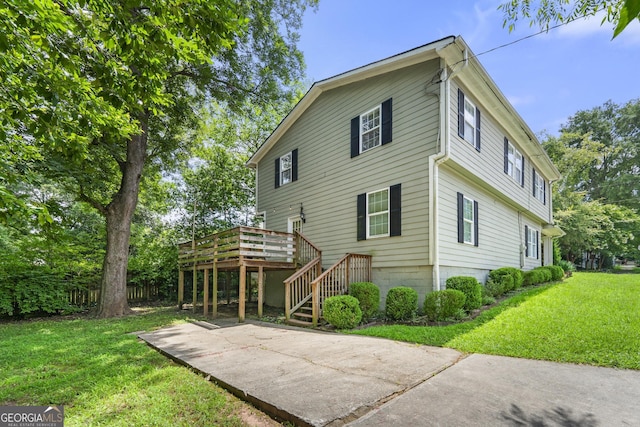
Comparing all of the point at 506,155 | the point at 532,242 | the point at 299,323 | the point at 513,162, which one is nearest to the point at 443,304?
the point at 299,323

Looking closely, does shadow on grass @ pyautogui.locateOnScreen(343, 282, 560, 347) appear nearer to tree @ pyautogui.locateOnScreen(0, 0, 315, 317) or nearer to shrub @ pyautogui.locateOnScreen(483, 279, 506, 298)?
shrub @ pyautogui.locateOnScreen(483, 279, 506, 298)

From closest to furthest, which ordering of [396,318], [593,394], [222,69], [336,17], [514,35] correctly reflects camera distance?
1. [593,394]
2. [514,35]
3. [396,318]
4. [336,17]
5. [222,69]

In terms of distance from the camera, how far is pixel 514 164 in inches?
490

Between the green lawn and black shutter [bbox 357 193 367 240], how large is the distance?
10.5ft

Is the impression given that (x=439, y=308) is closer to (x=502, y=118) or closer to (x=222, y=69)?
(x=502, y=118)

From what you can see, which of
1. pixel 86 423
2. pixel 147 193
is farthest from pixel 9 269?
pixel 86 423

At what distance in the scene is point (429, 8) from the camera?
803cm

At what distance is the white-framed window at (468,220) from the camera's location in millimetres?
9297

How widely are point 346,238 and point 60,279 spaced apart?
32.3 feet

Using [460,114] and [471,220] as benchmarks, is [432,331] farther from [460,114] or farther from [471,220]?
[460,114]

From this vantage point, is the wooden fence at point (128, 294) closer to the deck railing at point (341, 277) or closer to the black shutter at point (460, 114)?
the deck railing at point (341, 277)

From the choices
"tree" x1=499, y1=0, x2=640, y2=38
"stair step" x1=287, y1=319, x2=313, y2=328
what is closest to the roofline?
"tree" x1=499, y1=0, x2=640, y2=38

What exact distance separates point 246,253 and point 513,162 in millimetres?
10358

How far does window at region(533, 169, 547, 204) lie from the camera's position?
15.0m
